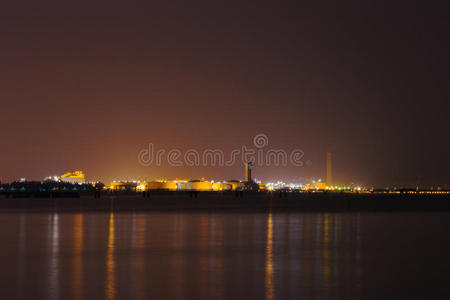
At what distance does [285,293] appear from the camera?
11.0 m

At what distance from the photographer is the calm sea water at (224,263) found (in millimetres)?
11203

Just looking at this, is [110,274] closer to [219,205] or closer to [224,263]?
[224,263]

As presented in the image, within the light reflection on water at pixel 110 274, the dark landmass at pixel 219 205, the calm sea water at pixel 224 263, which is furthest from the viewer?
the dark landmass at pixel 219 205

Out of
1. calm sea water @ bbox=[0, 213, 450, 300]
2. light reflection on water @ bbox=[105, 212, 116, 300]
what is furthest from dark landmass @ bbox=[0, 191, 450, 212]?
light reflection on water @ bbox=[105, 212, 116, 300]

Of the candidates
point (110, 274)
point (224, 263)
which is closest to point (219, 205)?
point (224, 263)

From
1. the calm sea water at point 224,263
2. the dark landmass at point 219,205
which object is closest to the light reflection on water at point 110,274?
the calm sea water at point 224,263

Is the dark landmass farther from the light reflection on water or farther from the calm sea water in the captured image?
the light reflection on water

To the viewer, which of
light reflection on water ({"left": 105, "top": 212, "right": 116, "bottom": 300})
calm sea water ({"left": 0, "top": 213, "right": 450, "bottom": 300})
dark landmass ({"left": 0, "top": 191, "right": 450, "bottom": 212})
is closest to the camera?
light reflection on water ({"left": 105, "top": 212, "right": 116, "bottom": 300})

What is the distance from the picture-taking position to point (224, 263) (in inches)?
583

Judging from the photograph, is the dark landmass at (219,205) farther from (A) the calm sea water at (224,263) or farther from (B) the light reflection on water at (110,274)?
(B) the light reflection on water at (110,274)

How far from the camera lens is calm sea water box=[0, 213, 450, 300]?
11.2 meters

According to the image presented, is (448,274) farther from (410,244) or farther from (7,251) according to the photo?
(7,251)

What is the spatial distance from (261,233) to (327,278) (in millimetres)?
10456

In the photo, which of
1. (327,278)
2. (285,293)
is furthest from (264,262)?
(285,293)
